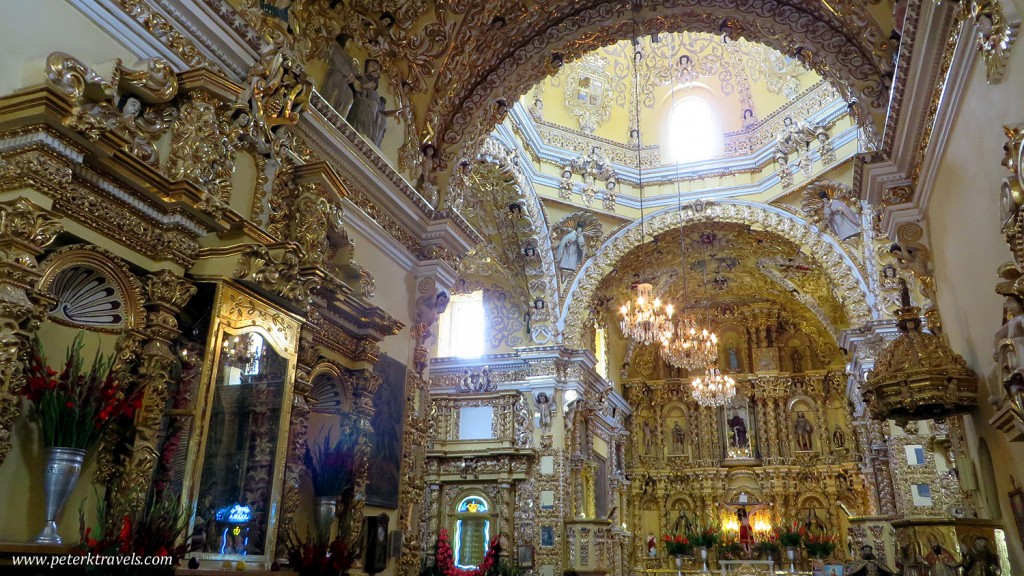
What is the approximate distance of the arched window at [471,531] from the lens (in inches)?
618

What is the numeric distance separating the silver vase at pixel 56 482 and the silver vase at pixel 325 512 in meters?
2.88

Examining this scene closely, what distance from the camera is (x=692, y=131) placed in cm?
1862

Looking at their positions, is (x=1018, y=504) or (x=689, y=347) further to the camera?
(x=689, y=347)

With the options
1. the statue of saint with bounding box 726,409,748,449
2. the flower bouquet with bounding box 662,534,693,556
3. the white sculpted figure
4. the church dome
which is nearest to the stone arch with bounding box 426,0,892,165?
the church dome

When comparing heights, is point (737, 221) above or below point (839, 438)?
above

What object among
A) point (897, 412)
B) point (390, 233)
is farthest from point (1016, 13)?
point (390, 233)

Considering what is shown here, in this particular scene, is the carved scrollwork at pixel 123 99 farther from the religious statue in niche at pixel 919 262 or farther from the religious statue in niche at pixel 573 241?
the religious statue in niche at pixel 573 241

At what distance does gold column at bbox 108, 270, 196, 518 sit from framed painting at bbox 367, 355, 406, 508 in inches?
123

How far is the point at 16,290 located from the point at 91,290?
64 cm

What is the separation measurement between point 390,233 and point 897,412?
18.3 ft

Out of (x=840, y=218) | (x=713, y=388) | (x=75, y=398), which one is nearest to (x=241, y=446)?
(x=75, y=398)

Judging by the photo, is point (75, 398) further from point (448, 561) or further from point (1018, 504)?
point (448, 561)

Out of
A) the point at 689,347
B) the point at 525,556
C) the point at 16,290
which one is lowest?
the point at 525,556

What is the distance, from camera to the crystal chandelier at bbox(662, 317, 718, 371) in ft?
50.1
